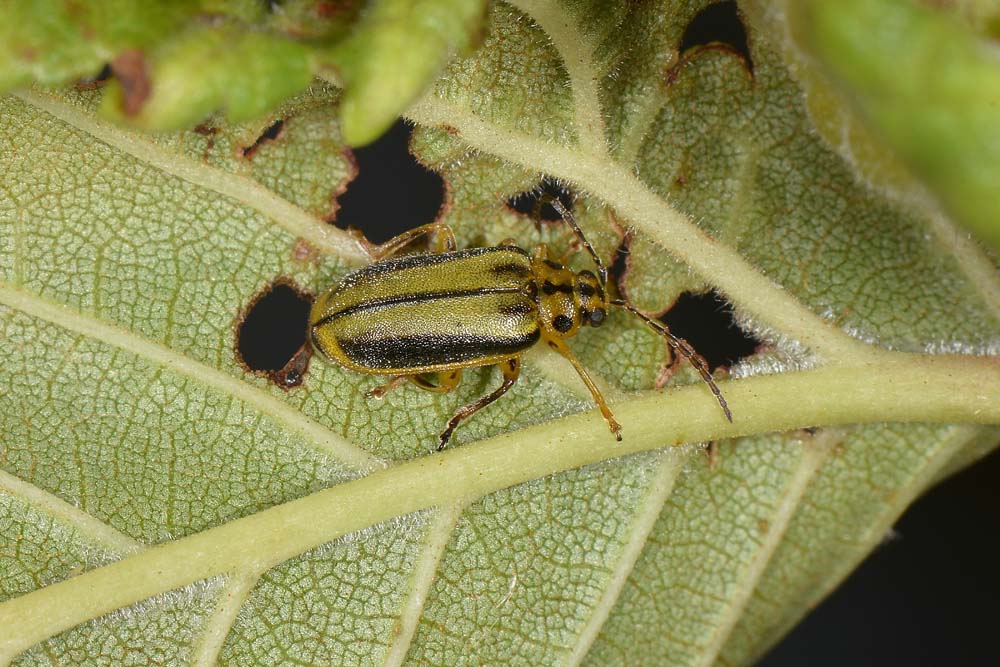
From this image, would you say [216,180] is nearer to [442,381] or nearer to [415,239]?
[415,239]

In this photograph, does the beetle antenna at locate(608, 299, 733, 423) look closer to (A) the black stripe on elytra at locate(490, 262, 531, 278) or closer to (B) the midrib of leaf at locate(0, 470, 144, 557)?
(A) the black stripe on elytra at locate(490, 262, 531, 278)

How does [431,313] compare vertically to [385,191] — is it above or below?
below

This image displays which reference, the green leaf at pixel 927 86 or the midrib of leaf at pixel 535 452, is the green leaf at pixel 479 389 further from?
the green leaf at pixel 927 86

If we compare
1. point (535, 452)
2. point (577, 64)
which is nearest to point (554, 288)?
point (535, 452)

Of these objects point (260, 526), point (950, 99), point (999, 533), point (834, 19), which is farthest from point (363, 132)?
point (999, 533)

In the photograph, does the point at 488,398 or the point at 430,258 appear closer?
the point at 488,398

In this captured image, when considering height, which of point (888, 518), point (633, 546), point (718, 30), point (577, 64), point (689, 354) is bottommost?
point (633, 546)

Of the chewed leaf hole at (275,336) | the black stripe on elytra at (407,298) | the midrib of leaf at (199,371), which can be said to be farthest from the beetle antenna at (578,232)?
the midrib of leaf at (199,371)
